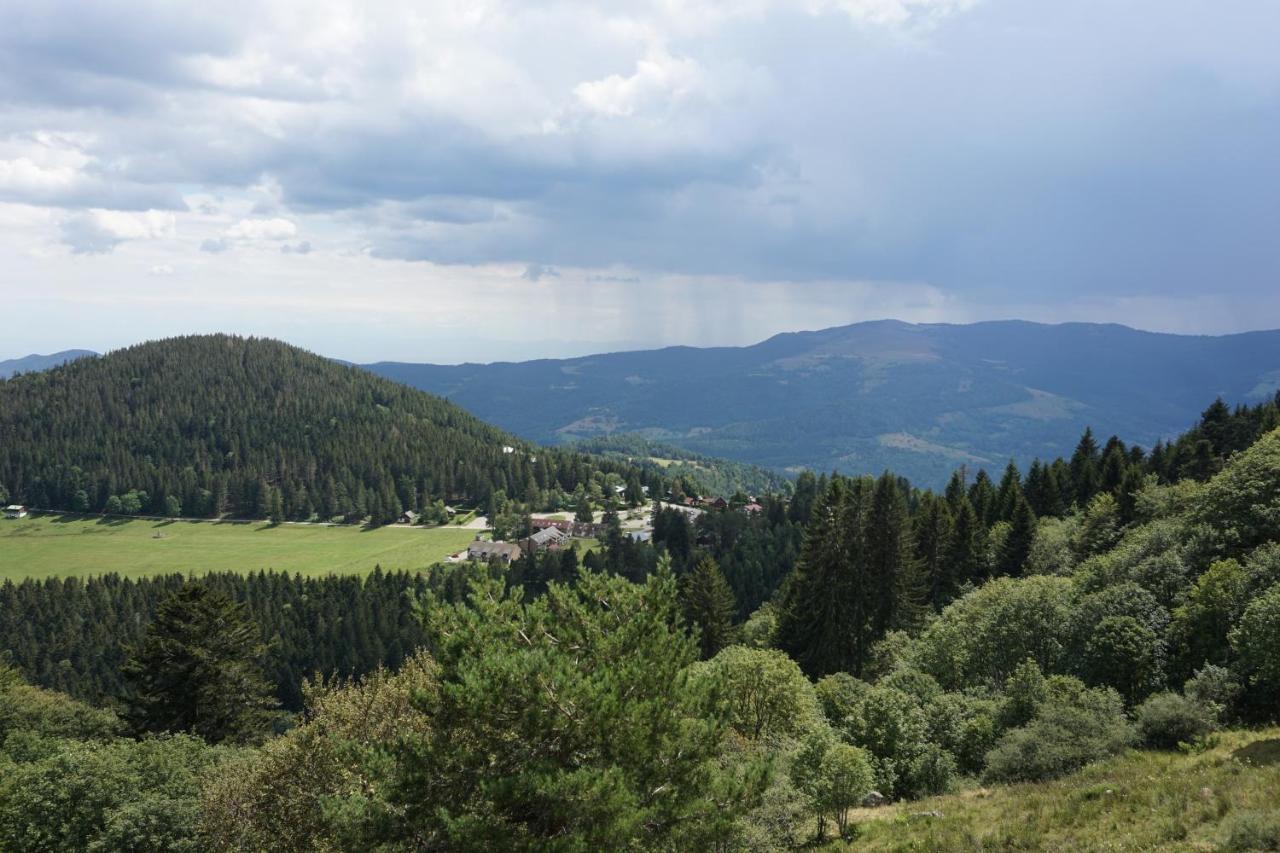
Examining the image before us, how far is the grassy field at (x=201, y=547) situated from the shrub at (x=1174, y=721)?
11905 centimetres

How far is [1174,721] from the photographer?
22609 mm

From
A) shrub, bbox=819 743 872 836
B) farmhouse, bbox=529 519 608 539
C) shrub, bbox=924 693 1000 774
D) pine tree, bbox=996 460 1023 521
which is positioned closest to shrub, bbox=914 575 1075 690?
shrub, bbox=924 693 1000 774

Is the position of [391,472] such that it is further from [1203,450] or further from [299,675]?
[1203,450]

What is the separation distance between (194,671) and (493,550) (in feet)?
306

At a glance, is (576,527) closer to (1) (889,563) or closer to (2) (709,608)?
(2) (709,608)

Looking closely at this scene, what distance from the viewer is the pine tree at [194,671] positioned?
133 ft

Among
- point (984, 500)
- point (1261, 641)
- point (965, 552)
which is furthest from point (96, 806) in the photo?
point (984, 500)

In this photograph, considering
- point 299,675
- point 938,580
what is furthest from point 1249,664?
point 299,675

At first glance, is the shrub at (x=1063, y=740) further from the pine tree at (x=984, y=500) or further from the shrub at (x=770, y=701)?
the pine tree at (x=984, y=500)

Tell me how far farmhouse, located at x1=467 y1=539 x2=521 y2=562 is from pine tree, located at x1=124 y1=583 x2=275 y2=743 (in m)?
83.9

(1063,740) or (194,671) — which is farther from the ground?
(1063,740)

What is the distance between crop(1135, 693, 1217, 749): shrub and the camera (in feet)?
73.1

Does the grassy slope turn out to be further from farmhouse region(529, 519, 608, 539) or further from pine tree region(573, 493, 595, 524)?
pine tree region(573, 493, 595, 524)

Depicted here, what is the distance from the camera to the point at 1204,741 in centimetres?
2156
